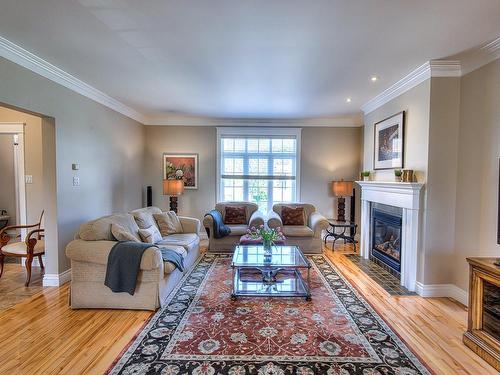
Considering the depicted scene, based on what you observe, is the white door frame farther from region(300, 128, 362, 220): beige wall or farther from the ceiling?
region(300, 128, 362, 220): beige wall

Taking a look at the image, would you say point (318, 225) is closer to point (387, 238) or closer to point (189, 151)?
point (387, 238)

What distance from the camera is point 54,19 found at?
2293mm

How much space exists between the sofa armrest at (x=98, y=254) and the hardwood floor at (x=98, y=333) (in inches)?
21.1

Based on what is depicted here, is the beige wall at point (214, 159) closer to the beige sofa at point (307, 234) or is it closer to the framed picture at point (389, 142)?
the beige sofa at point (307, 234)

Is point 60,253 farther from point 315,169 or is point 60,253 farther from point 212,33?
point 315,169

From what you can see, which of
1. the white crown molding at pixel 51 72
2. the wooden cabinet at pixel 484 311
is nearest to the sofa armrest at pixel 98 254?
the white crown molding at pixel 51 72

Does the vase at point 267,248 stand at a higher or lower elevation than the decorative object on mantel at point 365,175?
lower

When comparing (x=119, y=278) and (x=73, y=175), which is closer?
(x=119, y=278)

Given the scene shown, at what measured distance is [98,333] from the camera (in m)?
2.51

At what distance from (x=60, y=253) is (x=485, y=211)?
5121 mm

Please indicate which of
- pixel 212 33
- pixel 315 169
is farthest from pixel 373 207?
pixel 212 33

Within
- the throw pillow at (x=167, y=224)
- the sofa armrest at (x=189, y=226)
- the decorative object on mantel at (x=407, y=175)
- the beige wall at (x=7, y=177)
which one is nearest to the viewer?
the decorative object on mantel at (x=407, y=175)

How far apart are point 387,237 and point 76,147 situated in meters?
4.85

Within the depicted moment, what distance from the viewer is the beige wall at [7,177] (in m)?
4.99
